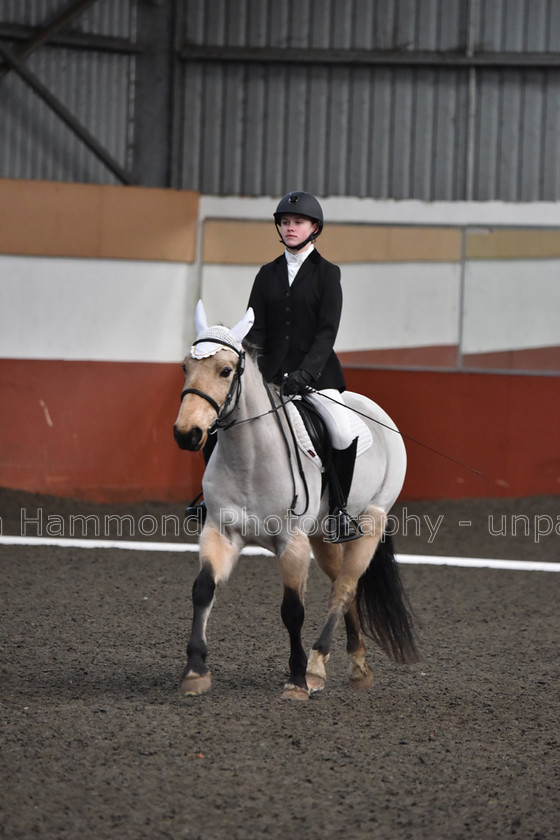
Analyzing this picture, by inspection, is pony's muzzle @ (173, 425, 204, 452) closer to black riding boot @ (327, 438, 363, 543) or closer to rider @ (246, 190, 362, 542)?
rider @ (246, 190, 362, 542)

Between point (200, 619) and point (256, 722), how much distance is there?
1.48 ft

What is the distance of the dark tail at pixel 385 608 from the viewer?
469cm

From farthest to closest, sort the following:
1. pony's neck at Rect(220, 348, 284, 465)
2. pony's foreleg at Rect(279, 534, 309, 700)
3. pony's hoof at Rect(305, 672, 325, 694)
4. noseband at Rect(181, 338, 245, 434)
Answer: pony's hoof at Rect(305, 672, 325, 694) → pony's foreleg at Rect(279, 534, 309, 700) → pony's neck at Rect(220, 348, 284, 465) → noseband at Rect(181, 338, 245, 434)

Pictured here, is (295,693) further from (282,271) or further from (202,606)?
(282,271)

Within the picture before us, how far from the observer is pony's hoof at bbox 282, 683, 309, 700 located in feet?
13.3

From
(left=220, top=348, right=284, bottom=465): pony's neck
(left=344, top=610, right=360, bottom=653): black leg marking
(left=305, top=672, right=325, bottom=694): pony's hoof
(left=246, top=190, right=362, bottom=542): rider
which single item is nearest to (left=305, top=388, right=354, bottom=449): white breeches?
(left=246, top=190, right=362, bottom=542): rider

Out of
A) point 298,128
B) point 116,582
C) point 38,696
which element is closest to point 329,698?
point 38,696

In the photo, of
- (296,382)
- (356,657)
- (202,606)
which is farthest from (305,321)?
A: (356,657)

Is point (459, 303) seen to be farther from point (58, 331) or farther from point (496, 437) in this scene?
point (58, 331)

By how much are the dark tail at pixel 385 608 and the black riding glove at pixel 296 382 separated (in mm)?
953

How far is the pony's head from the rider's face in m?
0.57

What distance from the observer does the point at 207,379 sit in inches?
144

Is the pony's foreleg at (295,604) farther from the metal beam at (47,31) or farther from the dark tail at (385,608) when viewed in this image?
the metal beam at (47,31)

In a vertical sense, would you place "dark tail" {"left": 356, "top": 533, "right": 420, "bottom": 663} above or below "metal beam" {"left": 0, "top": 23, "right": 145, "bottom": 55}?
below
